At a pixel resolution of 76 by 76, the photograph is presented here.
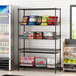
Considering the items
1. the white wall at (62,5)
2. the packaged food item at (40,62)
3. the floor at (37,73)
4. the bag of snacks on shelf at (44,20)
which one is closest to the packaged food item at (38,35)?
the bag of snacks on shelf at (44,20)

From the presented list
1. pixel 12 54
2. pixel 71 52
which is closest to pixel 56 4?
pixel 71 52

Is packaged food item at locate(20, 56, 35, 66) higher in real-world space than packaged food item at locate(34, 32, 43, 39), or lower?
lower

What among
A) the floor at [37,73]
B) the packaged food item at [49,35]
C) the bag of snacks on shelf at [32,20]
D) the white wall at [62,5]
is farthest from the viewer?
the white wall at [62,5]

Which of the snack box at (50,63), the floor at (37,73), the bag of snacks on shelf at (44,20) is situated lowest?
the floor at (37,73)

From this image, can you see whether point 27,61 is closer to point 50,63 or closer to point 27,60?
point 27,60

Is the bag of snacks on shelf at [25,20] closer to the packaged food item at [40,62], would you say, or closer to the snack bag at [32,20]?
the snack bag at [32,20]

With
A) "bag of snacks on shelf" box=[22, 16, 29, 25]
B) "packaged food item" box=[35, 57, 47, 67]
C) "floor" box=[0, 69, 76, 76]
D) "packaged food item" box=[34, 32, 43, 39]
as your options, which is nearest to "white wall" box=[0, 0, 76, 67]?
"bag of snacks on shelf" box=[22, 16, 29, 25]

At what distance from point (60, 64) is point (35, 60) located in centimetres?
86

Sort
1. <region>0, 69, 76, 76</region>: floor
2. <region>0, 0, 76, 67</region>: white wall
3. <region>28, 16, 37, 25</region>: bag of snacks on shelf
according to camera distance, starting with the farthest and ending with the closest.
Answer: <region>0, 0, 76, 67</region>: white wall < <region>28, 16, 37, 25</region>: bag of snacks on shelf < <region>0, 69, 76, 76</region>: floor

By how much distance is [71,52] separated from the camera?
690cm

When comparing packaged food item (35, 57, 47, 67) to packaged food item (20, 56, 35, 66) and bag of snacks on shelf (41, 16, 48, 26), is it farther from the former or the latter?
bag of snacks on shelf (41, 16, 48, 26)

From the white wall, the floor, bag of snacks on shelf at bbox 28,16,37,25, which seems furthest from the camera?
the white wall

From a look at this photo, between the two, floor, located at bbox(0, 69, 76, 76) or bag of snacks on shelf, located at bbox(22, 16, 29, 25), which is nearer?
floor, located at bbox(0, 69, 76, 76)

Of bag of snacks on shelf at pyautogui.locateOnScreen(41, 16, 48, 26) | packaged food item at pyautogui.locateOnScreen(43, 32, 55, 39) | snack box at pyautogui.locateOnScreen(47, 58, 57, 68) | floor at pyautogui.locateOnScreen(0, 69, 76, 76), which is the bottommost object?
floor at pyautogui.locateOnScreen(0, 69, 76, 76)
